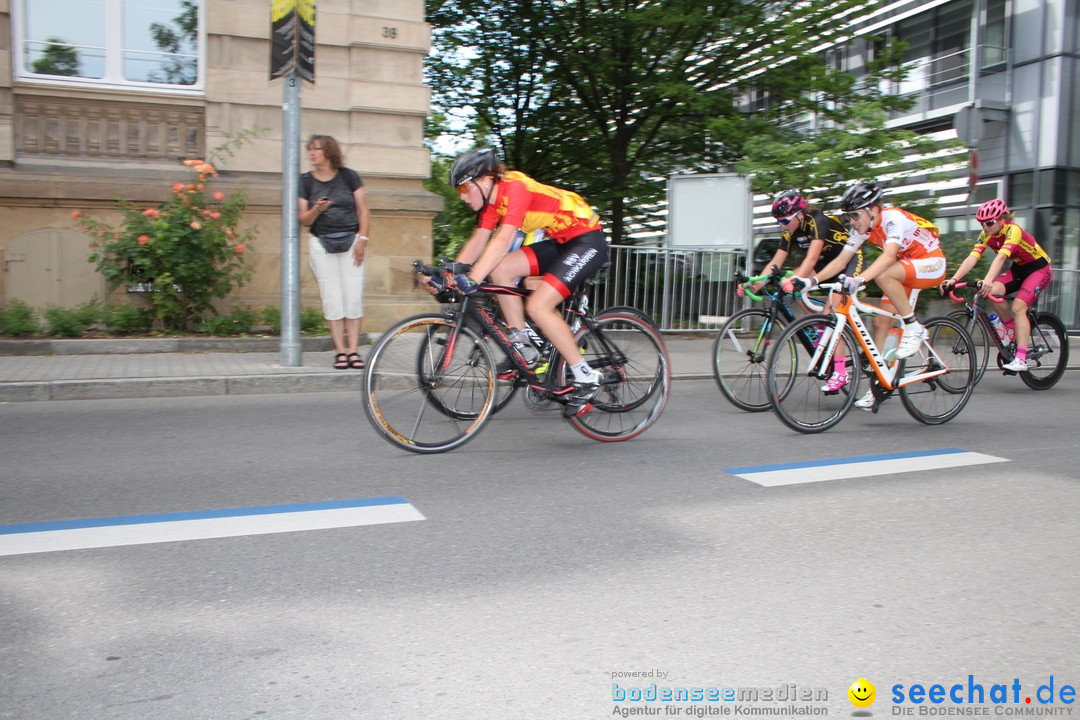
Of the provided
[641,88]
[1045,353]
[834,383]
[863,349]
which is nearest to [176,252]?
[834,383]

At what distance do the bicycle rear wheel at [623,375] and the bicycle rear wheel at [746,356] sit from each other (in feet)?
3.63

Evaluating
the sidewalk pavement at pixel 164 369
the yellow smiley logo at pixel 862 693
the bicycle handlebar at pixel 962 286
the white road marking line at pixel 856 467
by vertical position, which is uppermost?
the bicycle handlebar at pixel 962 286

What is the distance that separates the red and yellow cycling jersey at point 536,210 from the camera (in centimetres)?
553

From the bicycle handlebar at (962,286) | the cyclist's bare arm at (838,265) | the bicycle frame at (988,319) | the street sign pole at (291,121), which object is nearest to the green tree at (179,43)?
the street sign pole at (291,121)

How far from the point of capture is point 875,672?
2.85m

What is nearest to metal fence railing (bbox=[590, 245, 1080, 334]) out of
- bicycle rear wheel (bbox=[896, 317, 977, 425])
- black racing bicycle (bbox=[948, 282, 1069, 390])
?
black racing bicycle (bbox=[948, 282, 1069, 390])

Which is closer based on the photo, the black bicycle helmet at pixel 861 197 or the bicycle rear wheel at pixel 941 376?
the black bicycle helmet at pixel 861 197

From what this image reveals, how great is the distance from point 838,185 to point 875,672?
11822mm

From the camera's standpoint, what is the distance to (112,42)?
1198 centimetres

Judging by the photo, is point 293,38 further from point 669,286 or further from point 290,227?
point 669,286

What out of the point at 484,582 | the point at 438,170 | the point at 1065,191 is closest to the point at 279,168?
the point at 484,582

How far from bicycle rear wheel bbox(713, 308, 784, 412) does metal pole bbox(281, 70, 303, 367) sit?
13.0ft

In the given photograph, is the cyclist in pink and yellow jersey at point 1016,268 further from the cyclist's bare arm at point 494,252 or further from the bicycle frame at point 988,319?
the cyclist's bare arm at point 494,252

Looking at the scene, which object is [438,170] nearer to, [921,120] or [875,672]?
[921,120]
